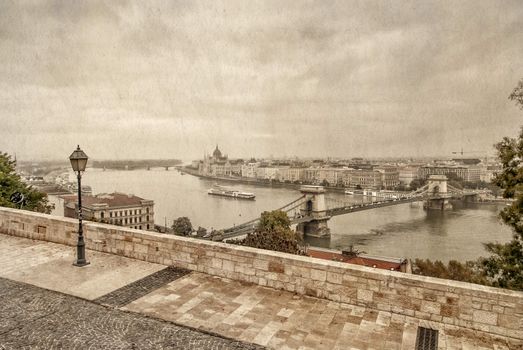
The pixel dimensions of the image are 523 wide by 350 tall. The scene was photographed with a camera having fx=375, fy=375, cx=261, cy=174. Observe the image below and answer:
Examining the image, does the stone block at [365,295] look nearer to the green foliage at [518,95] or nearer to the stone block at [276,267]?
the stone block at [276,267]

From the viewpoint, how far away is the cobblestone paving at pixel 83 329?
9.12 ft

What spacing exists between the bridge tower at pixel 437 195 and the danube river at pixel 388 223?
1.52 metres

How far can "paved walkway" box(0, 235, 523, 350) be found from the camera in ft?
9.49

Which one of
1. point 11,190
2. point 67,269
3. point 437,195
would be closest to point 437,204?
point 437,195

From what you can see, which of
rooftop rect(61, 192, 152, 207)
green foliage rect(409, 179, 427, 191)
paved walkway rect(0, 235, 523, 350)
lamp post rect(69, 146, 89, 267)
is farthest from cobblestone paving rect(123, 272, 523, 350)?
green foliage rect(409, 179, 427, 191)

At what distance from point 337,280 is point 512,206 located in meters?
4.59

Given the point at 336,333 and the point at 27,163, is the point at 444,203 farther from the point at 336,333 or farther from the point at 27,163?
the point at 27,163

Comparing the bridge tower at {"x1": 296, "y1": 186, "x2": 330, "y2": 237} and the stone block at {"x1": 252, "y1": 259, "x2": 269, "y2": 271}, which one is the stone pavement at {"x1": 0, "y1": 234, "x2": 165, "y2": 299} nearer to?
the stone block at {"x1": 252, "y1": 259, "x2": 269, "y2": 271}

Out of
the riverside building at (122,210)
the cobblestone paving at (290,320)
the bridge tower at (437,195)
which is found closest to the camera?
the cobblestone paving at (290,320)

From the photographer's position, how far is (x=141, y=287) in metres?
3.88

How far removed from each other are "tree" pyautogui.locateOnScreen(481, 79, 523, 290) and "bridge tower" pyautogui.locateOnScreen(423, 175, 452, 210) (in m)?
45.0

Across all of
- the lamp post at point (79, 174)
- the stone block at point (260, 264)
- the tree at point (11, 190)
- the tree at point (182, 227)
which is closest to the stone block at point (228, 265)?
the stone block at point (260, 264)

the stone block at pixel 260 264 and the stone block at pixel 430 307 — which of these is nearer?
the stone block at pixel 430 307

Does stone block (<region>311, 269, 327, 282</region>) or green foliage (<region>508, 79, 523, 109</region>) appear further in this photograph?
green foliage (<region>508, 79, 523, 109</region>)
